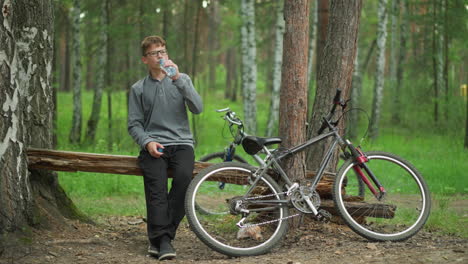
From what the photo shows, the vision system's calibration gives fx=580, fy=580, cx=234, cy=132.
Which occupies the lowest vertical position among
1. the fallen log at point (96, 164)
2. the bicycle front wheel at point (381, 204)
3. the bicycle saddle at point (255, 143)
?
the bicycle front wheel at point (381, 204)

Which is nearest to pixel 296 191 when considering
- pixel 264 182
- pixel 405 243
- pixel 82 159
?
pixel 264 182

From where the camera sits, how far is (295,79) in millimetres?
5766

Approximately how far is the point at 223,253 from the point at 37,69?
2.55 metres

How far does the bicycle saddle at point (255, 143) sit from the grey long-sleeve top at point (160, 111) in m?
0.53

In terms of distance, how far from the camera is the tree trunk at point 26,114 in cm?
492

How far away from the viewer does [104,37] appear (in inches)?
591

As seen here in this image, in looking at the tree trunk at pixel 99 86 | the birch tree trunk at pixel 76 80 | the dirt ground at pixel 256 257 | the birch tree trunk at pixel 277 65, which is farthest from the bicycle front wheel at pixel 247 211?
the birch tree trunk at pixel 277 65

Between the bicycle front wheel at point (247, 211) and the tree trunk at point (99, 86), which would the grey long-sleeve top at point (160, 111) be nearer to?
the bicycle front wheel at point (247, 211)

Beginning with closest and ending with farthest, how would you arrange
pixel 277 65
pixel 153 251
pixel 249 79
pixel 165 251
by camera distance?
1. pixel 165 251
2. pixel 153 251
3. pixel 249 79
4. pixel 277 65

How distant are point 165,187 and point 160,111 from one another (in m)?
0.71

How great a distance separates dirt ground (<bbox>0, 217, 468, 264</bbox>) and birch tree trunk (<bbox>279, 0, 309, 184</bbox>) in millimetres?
692

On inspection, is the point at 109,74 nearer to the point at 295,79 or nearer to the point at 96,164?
the point at 96,164

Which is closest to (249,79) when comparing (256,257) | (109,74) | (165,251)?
(109,74)

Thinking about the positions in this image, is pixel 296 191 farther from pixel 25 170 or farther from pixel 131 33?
pixel 131 33
